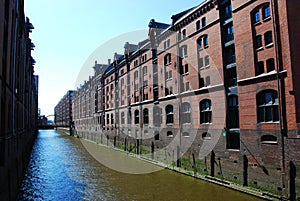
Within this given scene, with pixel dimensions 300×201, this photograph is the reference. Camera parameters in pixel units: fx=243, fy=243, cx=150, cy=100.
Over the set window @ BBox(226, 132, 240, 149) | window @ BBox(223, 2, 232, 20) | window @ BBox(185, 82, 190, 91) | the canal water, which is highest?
window @ BBox(223, 2, 232, 20)

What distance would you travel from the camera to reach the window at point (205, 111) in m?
20.4

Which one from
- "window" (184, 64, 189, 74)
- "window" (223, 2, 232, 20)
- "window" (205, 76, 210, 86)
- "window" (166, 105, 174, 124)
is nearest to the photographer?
"window" (223, 2, 232, 20)

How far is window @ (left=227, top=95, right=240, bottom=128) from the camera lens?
17703 millimetres

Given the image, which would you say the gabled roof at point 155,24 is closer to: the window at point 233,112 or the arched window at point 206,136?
the arched window at point 206,136

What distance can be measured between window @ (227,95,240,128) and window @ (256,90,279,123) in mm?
2183

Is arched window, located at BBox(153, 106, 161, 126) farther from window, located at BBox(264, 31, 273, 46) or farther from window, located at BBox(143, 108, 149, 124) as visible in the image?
window, located at BBox(264, 31, 273, 46)

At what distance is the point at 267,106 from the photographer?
15016 millimetres

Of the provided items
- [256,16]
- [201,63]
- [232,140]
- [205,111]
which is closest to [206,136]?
[205,111]

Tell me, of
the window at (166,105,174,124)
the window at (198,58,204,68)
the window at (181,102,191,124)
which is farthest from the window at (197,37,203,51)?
the window at (166,105,174,124)

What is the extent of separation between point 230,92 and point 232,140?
11.7 ft

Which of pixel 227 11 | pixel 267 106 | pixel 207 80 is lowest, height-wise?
pixel 267 106

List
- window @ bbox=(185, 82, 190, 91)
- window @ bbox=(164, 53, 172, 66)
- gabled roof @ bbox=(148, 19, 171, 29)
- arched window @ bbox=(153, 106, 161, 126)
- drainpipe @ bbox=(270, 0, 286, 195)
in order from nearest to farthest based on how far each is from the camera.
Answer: drainpipe @ bbox=(270, 0, 286, 195) → window @ bbox=(185, 82, 190, 91) → window @ bbox=(164, 53, 172, 66) → arched window @ bbox=(153, 106, 161, 126) → gabled roof @ bbox=(148, 19, 171, 29)

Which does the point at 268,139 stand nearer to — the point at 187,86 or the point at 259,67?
the point at 259,67

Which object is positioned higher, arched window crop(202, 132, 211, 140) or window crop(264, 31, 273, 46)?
window crop(264, 31, 273, 46)
